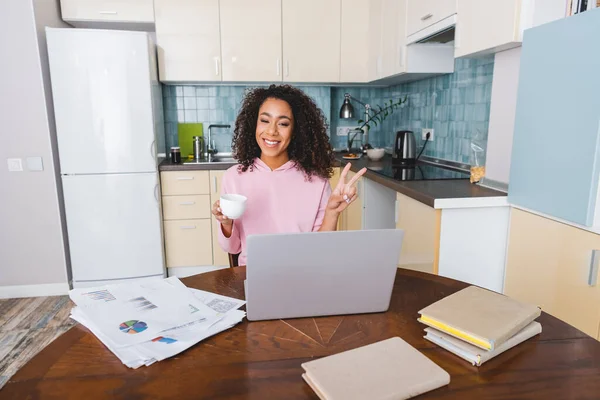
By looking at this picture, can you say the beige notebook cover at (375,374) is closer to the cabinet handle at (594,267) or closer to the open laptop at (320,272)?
the open laptop at (320,272)

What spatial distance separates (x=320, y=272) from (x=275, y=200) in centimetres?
82

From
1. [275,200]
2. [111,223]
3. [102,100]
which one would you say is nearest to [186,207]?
[111,223]

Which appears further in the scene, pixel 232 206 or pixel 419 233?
pixel 419 233

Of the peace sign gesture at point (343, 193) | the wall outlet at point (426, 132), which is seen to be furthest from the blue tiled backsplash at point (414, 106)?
the peace sign gesture at point (343, 193)

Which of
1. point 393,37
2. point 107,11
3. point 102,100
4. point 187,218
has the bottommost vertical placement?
point 187,218

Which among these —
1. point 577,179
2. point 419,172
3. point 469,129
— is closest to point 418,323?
point 577,179

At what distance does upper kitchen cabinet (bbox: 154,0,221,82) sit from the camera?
10.4 ft

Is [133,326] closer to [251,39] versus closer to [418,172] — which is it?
[418,172]

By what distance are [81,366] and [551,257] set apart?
5.10 feet

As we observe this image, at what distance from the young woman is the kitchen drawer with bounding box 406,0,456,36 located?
99 cm

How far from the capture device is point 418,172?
8.35 feet

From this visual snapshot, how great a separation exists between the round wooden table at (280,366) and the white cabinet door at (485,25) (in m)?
1.25

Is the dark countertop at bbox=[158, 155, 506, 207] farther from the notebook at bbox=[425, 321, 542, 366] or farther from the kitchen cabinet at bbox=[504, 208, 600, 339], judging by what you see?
the notebook at bbox=[425, 321, 542, 366]

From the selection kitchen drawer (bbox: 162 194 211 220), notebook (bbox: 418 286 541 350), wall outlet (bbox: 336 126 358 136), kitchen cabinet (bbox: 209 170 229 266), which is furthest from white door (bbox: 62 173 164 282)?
notebook (bbox: 418 286 541 350)
